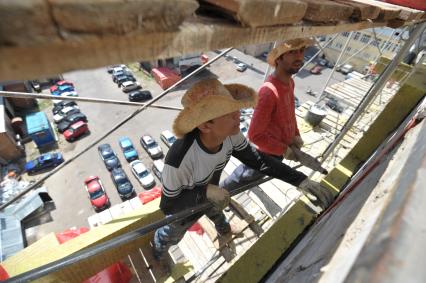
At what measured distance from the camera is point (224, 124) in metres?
2.54

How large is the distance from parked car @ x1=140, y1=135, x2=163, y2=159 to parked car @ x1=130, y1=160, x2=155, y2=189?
109 cm

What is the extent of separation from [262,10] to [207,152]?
189 centimetres

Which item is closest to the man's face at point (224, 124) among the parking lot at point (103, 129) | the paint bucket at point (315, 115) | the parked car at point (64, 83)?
the paint bucket at point (315, 115)

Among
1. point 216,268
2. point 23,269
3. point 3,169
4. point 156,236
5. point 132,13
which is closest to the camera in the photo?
point 132,13

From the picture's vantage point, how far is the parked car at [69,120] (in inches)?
703

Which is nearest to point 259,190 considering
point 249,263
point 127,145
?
point 249,263

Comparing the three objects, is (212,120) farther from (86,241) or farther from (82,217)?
(82,217)

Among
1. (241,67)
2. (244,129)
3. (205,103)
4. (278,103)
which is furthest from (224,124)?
(241,67)

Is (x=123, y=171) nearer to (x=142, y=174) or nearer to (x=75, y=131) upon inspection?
(x=142, y=174)

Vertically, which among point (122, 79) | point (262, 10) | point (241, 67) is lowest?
point (262, 10)

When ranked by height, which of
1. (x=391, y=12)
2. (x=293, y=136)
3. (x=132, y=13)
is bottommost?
(x=293, y=136)

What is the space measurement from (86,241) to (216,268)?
192cm

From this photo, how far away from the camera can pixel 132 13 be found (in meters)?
0.70

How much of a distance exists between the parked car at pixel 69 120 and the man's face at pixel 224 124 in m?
18.4
